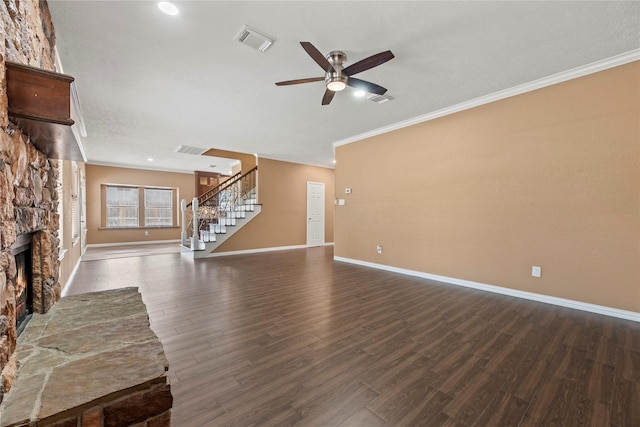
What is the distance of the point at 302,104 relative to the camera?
4.11 metres

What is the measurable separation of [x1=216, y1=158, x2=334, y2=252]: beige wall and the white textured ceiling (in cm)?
323

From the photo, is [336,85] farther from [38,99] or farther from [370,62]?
[38,99]

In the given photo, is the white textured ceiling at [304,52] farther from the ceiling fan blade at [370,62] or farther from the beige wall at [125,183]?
the beige wall at [125,183]

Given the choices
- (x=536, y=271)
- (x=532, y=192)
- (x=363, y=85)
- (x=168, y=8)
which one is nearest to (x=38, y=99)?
(x=168, y=8)

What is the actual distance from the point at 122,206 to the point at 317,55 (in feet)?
31.4

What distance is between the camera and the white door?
8812 mm

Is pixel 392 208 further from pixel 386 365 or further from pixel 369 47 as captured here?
pixel 386 365

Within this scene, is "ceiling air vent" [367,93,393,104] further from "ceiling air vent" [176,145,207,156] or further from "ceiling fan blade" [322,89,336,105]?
"ceiling air vent" [176,145,207,156]

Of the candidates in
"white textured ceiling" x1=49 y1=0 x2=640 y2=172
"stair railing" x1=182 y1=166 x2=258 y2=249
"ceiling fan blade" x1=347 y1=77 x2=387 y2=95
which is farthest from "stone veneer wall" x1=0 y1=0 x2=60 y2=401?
"stair railing" x1=182 y1=166 x2=258 y2=249

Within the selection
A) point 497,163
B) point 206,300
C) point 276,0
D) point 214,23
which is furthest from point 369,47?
point 206,300

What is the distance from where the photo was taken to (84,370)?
1.29 m

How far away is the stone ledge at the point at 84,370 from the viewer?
3.48ft

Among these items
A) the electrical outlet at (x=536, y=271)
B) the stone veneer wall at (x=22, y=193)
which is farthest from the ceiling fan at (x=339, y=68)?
the electrical outlet at (x=536, y=271)

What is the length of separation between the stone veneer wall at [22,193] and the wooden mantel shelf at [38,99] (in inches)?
1.9
